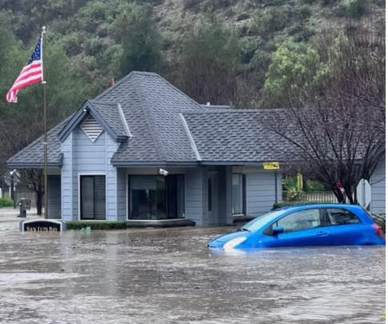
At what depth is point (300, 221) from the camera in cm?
2734

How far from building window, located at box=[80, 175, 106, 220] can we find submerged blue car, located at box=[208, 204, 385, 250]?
1473 cm

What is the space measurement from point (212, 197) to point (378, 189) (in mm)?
7165

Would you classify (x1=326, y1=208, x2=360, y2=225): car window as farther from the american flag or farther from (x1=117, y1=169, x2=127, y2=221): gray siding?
the american flag

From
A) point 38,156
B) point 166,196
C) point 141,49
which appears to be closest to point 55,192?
point 38,156

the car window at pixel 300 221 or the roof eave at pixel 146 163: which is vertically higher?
the roof eave at pixel 146 163

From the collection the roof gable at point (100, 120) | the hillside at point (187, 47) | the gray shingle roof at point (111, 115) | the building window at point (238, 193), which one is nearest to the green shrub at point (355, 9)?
the hillside at point (187, 47)

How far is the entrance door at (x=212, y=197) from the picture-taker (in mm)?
43031

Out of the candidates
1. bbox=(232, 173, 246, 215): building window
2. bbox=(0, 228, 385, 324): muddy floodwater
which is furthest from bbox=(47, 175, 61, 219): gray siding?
bbox=(0, 228, 385, 324): muddy floodwater

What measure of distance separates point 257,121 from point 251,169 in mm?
2644

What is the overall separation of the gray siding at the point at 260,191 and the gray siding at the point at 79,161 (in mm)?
6248

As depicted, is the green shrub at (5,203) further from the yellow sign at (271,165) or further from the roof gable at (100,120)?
the yellow sign at (271,165)

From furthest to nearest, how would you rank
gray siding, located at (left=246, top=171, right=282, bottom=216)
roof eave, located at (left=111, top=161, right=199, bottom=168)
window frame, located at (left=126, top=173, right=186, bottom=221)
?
gray siding, located at (left=246, top=171, right=282, bottom=216) → window frame, located at (left=126, top=173, right=186, bottom=221) → roof eave, located at (left=111, top=161, right=199, bottom=168)

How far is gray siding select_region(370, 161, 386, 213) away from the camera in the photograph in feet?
128

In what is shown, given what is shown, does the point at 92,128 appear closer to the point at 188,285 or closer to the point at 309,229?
the point at 309,229
